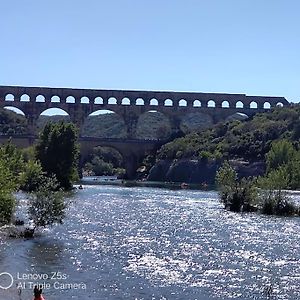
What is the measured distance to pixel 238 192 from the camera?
53.2 meters

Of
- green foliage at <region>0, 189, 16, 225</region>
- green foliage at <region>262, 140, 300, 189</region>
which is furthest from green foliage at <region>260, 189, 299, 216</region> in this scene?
green foliage at <region>0, 189, 16, 225</region>

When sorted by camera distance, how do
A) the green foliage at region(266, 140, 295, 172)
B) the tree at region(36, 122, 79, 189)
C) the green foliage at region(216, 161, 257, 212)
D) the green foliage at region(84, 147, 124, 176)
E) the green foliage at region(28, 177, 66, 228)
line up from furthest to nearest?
the green foliage at region(84, 147, 124, 176) < the green foliage at region(266, 140, 295, 172) < the tree at region(36, 122, 79, 189) < the green foliage at region(216, 161, 257, 212) < the green foliage at region(28, 177, 66, 228)

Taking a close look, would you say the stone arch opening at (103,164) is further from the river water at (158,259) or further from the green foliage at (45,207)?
the green foliage at (45,207)

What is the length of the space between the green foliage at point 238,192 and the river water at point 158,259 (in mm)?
6314

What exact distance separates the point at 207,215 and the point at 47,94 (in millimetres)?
99319

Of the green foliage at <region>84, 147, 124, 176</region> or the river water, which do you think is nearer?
the river water

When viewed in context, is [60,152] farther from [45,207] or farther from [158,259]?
[158,259]

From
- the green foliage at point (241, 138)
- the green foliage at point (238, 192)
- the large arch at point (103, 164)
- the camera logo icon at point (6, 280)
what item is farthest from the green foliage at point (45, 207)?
the large arch at point (103, 164)

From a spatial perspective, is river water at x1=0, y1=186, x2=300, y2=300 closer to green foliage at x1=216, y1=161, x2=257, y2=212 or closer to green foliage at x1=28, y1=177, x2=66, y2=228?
green foliage at x1=28, y1=177, x2=66, y2=228

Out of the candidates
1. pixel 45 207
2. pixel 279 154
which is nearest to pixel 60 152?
pixel 279 154

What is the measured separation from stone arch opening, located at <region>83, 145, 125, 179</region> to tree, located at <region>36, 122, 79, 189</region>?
Result: 88.6m

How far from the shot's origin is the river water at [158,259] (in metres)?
23.1

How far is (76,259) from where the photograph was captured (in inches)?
1120

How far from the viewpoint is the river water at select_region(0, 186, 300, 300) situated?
2314 cm
